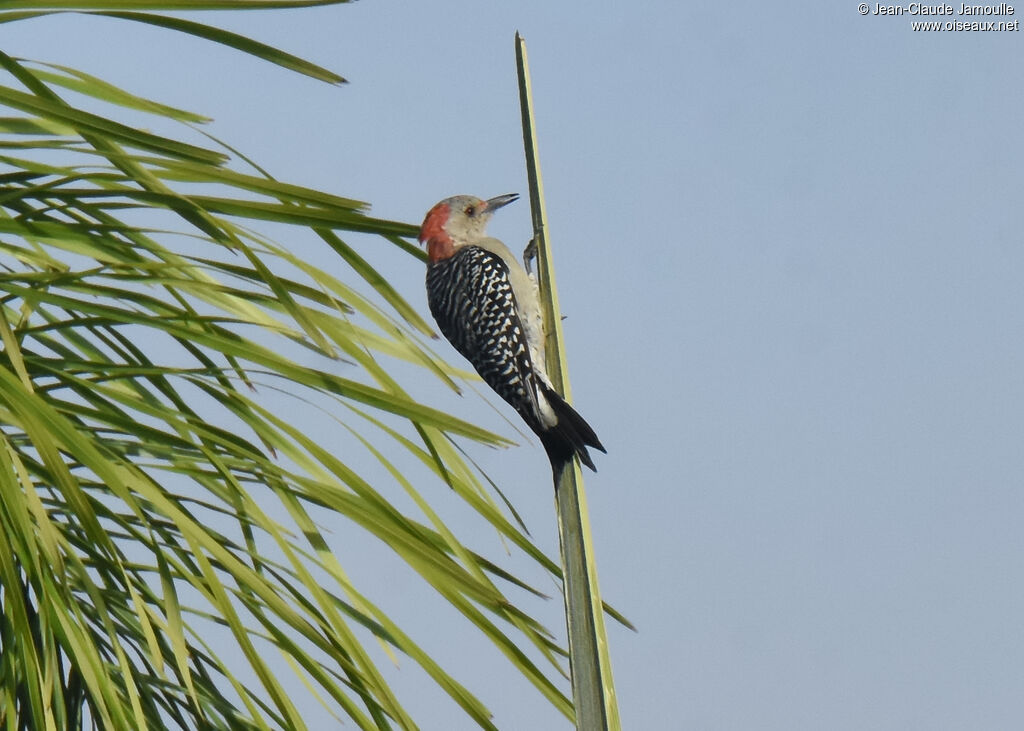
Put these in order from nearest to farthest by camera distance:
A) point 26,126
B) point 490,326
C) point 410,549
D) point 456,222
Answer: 1. point 410,549
2. point 26,126
3. point 490,326
4. point 456,222

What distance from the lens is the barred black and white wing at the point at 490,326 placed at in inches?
110

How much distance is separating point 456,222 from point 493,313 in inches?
27.6

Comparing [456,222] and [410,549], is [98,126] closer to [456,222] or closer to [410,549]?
[410,549]

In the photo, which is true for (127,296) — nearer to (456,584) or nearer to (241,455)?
(241,455)

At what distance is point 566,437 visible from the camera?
2.16 m

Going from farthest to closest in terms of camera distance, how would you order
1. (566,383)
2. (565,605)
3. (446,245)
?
(446,245)
(566,383)
(565,605)

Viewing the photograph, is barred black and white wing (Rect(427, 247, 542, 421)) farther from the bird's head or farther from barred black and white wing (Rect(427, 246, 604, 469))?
the bird's head

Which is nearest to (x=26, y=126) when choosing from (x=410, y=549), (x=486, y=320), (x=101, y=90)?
(x=101, y=90)

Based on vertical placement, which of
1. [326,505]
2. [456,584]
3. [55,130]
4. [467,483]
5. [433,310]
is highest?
[433,310]

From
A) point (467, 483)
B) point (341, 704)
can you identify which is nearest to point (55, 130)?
point (467, 483)

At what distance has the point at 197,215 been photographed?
1.77 m

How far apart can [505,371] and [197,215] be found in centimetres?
131

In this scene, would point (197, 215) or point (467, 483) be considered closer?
point (197, 215)

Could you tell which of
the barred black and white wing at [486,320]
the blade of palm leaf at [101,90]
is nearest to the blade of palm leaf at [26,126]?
the blade of palm leaf at [101,90]
